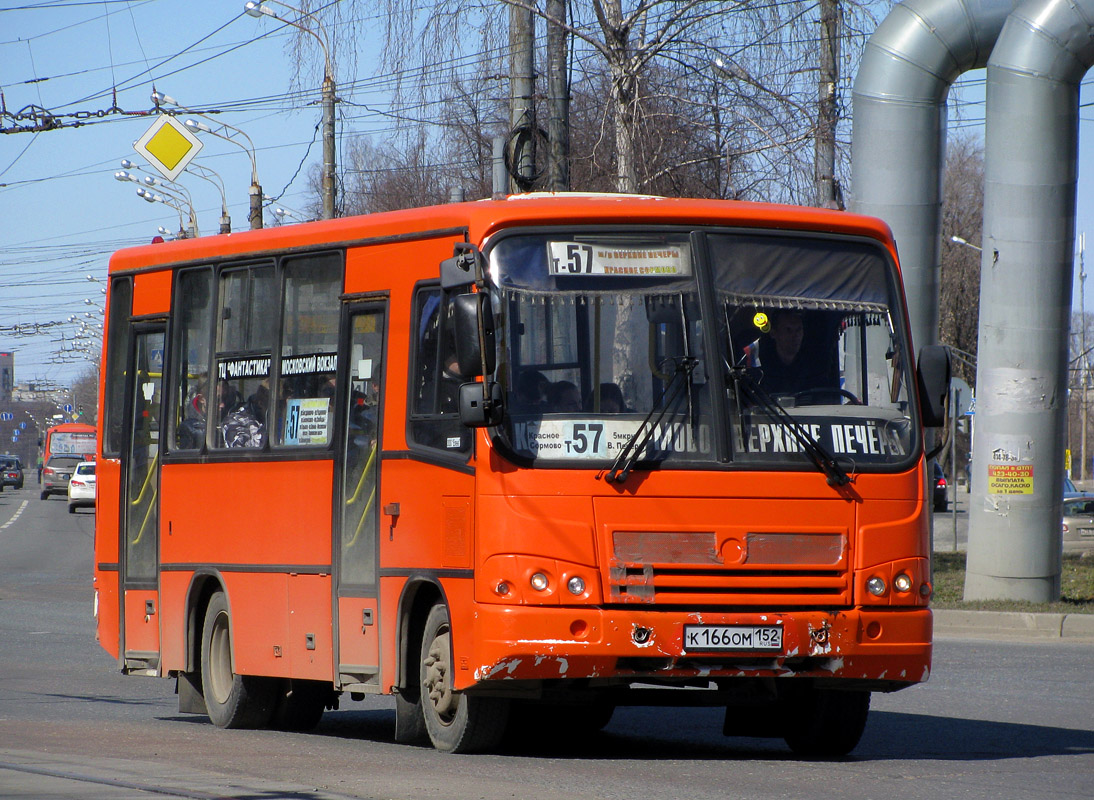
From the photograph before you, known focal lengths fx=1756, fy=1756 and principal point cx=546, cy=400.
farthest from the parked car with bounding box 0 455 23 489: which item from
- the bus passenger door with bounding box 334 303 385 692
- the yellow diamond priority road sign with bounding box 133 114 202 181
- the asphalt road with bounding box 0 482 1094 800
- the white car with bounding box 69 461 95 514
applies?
the bus passenger door with bounding box 334 303 385 692

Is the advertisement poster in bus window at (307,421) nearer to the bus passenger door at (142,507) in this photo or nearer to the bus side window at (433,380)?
the bus side window at (433,380)

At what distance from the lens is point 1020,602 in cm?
1855

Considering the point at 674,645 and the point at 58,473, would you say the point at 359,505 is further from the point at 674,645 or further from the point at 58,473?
the point at 58,473

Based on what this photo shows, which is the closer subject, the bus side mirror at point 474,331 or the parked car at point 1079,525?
the bus side mirror at point 474,331

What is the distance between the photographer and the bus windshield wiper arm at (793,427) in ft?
27.8

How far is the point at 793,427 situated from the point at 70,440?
7430 cm

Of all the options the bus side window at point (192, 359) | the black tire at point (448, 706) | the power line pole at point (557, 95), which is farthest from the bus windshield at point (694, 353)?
the power line pole at point (557, 95)

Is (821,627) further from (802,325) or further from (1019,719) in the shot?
(1019,719)

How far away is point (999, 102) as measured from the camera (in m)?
18.3

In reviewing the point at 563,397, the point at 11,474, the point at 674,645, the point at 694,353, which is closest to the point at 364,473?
the point at 563,397

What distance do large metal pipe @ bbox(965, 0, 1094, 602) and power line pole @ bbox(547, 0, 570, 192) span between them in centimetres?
447

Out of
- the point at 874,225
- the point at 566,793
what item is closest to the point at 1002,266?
the point at 874,225

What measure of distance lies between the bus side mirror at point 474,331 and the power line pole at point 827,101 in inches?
434

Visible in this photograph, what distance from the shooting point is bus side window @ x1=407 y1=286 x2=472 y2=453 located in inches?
342
